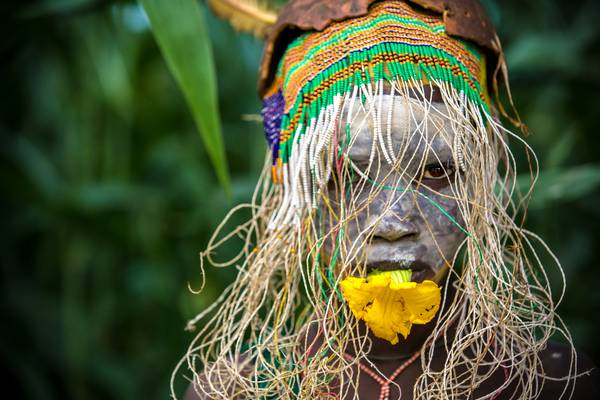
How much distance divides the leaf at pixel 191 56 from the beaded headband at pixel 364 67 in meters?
0.19

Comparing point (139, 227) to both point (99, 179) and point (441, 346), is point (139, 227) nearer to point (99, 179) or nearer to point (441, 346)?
point (99, 179)

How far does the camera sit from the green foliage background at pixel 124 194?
2104mm

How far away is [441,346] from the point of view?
97cm

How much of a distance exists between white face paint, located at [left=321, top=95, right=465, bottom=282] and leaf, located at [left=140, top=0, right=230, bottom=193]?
0.29m

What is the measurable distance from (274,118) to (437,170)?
9.7 inches

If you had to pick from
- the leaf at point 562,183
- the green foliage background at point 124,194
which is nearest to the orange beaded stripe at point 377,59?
the leaf at point 562,183

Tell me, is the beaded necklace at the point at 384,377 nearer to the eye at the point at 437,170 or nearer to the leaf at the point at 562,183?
the eye at the point at 437,170

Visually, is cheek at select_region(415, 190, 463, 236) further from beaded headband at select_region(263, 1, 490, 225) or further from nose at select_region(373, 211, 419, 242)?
beaded headband at select_region(263, 1, 490, 225)

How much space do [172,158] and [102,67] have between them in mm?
393

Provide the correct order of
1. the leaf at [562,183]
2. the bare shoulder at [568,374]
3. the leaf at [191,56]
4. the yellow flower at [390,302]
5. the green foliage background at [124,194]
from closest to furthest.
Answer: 1. the yellow flower at [390,302]
2. the bare shoulder at [568,374]
3. the leaf at [191,56]
4. the leaf at [562,183]
5. the green foliage background at [124,194]

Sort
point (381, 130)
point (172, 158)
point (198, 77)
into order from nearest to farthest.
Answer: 1. point (381, 130)
2. point (198, 77)
3. point (172, 158)

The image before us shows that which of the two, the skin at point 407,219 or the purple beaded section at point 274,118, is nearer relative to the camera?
the skin at point 407,219

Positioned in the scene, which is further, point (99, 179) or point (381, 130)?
point (99, 179)

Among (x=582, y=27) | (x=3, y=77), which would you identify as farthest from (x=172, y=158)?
(x=582, y=27)
